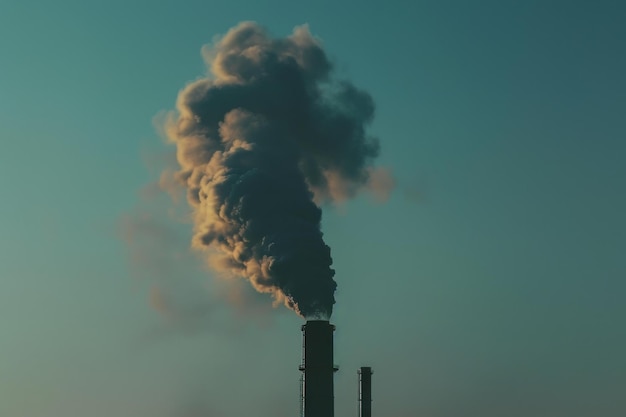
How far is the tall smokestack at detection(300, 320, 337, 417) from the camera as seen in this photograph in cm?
7162

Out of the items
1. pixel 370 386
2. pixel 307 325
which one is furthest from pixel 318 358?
pixel 370 386

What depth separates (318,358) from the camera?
237ft

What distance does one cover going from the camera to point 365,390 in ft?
274

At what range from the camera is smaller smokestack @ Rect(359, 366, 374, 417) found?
→ 270 feet

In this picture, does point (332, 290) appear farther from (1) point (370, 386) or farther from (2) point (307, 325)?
(1) point (370, 386)

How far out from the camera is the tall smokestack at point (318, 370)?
71.6 metres

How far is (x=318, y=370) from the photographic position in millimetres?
72000

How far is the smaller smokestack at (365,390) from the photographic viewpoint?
270 feet

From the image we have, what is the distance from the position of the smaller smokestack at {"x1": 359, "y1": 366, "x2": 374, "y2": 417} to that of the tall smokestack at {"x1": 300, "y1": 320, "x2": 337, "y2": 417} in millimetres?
10272

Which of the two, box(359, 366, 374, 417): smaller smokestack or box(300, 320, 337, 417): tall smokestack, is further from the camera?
box(359, 366, 374, 417): smaller smokestack

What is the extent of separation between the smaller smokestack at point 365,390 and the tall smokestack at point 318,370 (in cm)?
1027

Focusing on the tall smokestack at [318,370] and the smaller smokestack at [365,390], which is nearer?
the tall smokestack at [318,370]

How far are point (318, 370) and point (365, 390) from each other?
40.3 ft

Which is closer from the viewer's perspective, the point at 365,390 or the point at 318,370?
the point at 318,370
